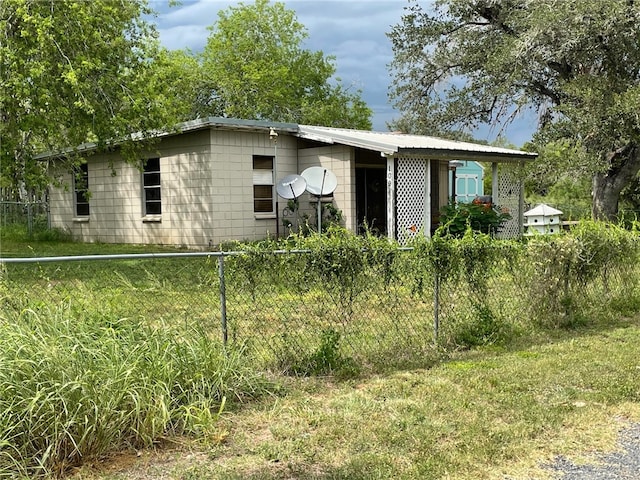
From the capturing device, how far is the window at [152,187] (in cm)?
1581

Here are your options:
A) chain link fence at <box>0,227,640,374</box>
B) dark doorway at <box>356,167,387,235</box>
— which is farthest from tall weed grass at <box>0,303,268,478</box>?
dark doorway at <box>356,167,387,235</box>

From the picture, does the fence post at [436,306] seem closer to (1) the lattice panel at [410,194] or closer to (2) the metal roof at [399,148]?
(2) the metal roof at [399,148]

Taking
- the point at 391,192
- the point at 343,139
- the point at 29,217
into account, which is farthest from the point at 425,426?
the point at 29,217

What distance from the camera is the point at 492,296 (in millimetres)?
5996

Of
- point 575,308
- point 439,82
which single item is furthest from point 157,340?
point 439,82

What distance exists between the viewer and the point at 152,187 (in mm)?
15984

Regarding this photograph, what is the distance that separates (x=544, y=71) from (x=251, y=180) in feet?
34.1

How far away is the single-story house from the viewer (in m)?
14.2

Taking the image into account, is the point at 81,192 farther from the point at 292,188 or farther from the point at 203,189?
the point at 292,188

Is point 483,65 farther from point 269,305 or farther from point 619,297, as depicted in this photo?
point 269,305

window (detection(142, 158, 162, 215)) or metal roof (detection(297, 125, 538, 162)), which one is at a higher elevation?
metal roof (detection(297, 125, 538, 162))

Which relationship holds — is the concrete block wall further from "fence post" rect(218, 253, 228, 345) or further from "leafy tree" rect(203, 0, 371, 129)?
"leafy tree" rect(203, 0, 371, 129)

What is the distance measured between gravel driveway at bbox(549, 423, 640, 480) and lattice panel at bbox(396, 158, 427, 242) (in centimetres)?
1091

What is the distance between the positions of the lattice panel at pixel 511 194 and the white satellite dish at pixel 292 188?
657cm
